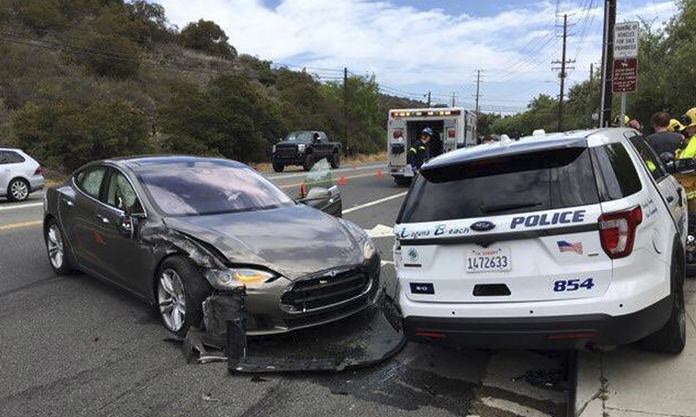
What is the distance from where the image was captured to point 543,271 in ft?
12.9

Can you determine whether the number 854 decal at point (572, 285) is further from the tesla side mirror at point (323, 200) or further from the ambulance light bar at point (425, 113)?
the ambulance light bar at point (425, 113)

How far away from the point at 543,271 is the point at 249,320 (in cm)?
220

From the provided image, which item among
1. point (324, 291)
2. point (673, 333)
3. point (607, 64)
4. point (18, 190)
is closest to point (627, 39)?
point (607, 64)

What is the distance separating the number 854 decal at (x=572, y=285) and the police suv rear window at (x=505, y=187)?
450mm

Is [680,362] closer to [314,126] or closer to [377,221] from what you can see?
[377,221]

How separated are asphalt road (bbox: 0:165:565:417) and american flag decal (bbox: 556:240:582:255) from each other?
1033mm

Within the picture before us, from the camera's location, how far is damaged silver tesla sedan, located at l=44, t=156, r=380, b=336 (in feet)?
16.2

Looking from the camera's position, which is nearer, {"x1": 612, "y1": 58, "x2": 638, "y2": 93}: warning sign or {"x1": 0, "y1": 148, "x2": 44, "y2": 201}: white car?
{"x1": 612, "y1": 58, "x2": 638, "y2": 93}: warning sign

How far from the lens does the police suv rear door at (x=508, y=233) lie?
3842 millimetres

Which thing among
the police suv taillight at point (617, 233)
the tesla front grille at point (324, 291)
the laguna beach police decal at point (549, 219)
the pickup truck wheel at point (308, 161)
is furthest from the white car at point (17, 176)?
the police suv taillight at point (617, 233)

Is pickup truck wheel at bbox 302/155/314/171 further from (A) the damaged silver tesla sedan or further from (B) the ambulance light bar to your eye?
(A) the damaged silver tesla sedan

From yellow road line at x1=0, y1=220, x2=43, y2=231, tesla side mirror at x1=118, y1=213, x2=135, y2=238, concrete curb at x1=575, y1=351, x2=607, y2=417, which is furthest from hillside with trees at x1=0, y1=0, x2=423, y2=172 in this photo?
concrete curb at x1=575, y1=351, x2=607, y2=417

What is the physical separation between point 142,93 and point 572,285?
1884 inches

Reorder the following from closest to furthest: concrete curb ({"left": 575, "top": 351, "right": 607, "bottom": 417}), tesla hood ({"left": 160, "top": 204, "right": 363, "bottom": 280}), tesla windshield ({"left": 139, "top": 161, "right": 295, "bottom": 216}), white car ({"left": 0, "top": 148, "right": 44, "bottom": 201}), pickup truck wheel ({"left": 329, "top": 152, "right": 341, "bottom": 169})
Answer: concrete curb ({"left": 575, "top": 351, "right": 607, "bottom": 417}) < tesla hood ({"left": 160, "top": 204, "right": 363, "bottom": 280}) < tesla windshield ({"left": 139, "top": 161, "right": 295, "bottom": 216}) < white car ({"left": 0, "top": 148, "right": 44, "bottom": 201}) < pickup truck wheel ({"left": 329, "top": 152, "right": 341, "bottom": 169})
